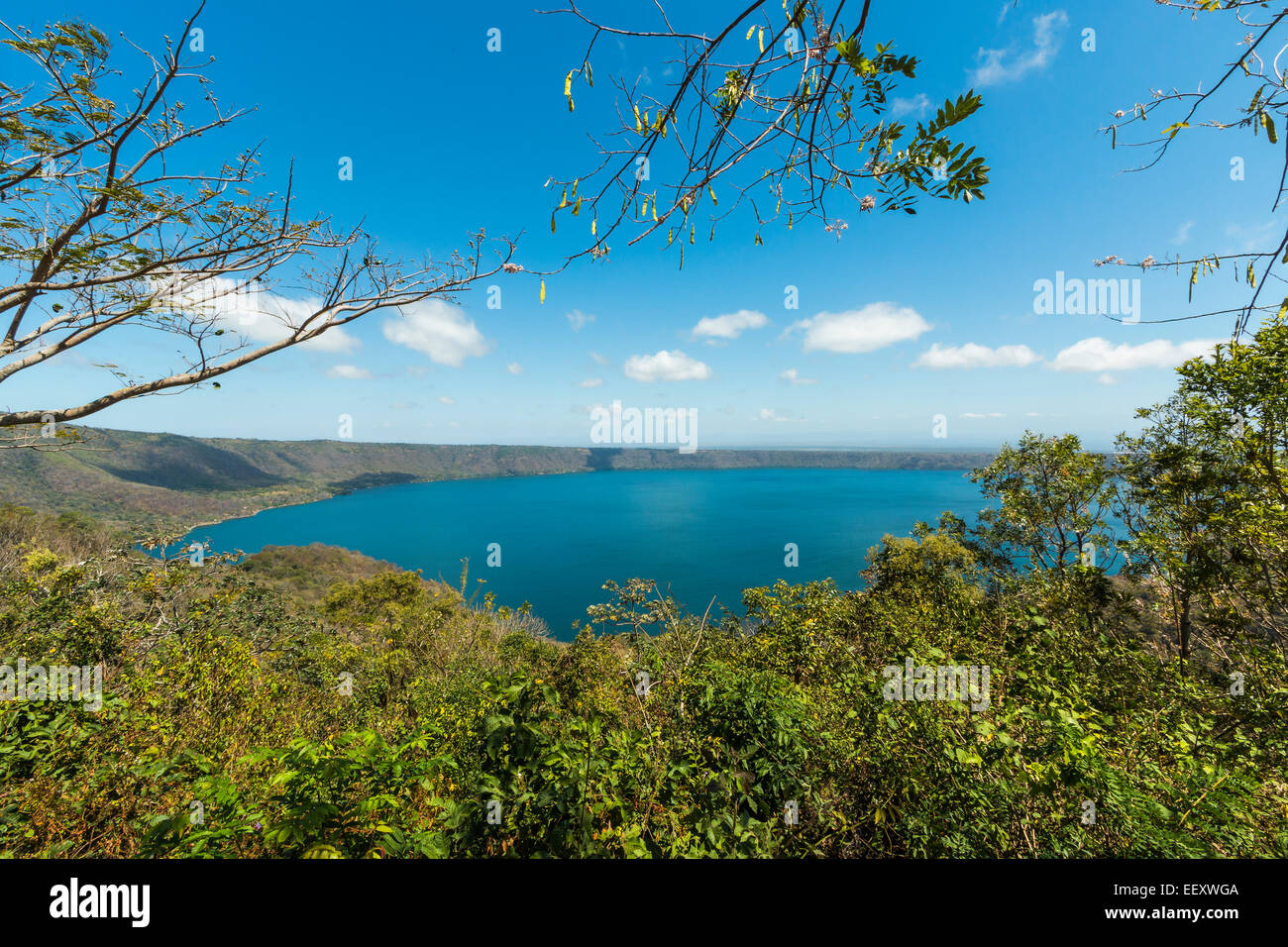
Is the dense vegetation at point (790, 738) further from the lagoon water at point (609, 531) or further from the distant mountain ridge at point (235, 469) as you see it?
the lagoon water at point (609, 531)

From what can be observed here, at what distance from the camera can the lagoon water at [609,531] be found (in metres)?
46.3

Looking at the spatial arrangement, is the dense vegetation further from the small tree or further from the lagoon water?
the lagoon water

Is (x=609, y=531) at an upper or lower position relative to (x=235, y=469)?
lower

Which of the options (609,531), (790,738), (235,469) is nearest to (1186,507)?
(790,738)

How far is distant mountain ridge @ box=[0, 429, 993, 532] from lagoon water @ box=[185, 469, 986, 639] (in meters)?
9.24

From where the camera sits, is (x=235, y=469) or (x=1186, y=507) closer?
(x=1186, y=507)

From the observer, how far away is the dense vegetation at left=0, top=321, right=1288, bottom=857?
2104 mm

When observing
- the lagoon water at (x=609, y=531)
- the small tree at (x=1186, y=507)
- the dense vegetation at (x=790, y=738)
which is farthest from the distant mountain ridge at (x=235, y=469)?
the small tree at (x=1186, y=507)

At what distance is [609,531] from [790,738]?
7009cm

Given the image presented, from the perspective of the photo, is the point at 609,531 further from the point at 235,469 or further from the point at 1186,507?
the point at 235,469

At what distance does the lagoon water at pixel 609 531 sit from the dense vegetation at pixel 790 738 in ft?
85.1

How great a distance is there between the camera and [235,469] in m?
125
